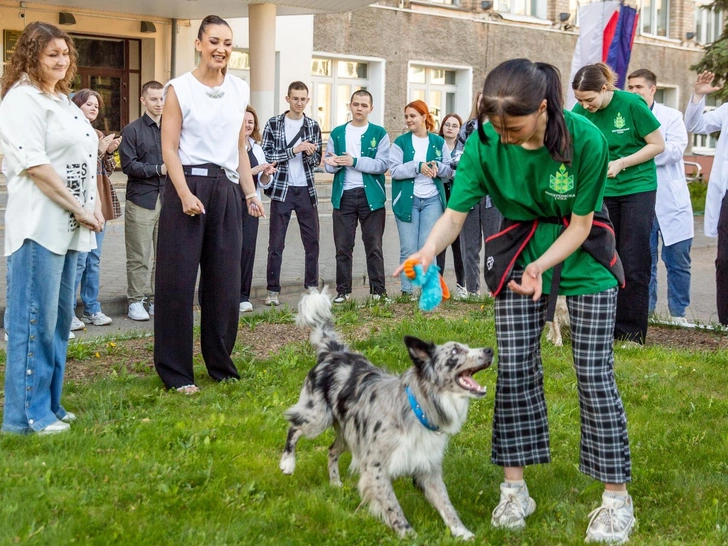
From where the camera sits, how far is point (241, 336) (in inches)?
331

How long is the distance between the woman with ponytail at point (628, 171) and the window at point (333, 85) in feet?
73.1

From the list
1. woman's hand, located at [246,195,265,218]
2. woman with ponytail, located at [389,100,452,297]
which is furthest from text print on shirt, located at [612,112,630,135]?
woman with ponytail, located at [389,100,452,297]

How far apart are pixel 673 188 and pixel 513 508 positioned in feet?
18.4

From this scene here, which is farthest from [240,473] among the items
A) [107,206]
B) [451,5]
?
[451,5]

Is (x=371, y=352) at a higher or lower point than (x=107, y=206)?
lower

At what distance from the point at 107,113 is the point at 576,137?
75.0ft

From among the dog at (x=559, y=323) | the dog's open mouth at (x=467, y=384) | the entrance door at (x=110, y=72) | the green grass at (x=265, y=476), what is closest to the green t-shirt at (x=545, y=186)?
the dog's open mouth at (x=467, y=384)

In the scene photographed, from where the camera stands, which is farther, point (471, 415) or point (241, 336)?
point (241, 336)

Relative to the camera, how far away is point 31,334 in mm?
5328

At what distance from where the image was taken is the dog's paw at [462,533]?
424cm

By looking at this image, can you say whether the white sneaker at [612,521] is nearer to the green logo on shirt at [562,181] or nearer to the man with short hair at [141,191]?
the green logo on shirt at [562,181]

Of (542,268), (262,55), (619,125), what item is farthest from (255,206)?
(262,55)

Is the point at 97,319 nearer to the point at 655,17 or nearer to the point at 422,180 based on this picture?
the point at 422,180

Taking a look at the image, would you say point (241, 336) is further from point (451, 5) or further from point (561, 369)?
point (451, 5)
